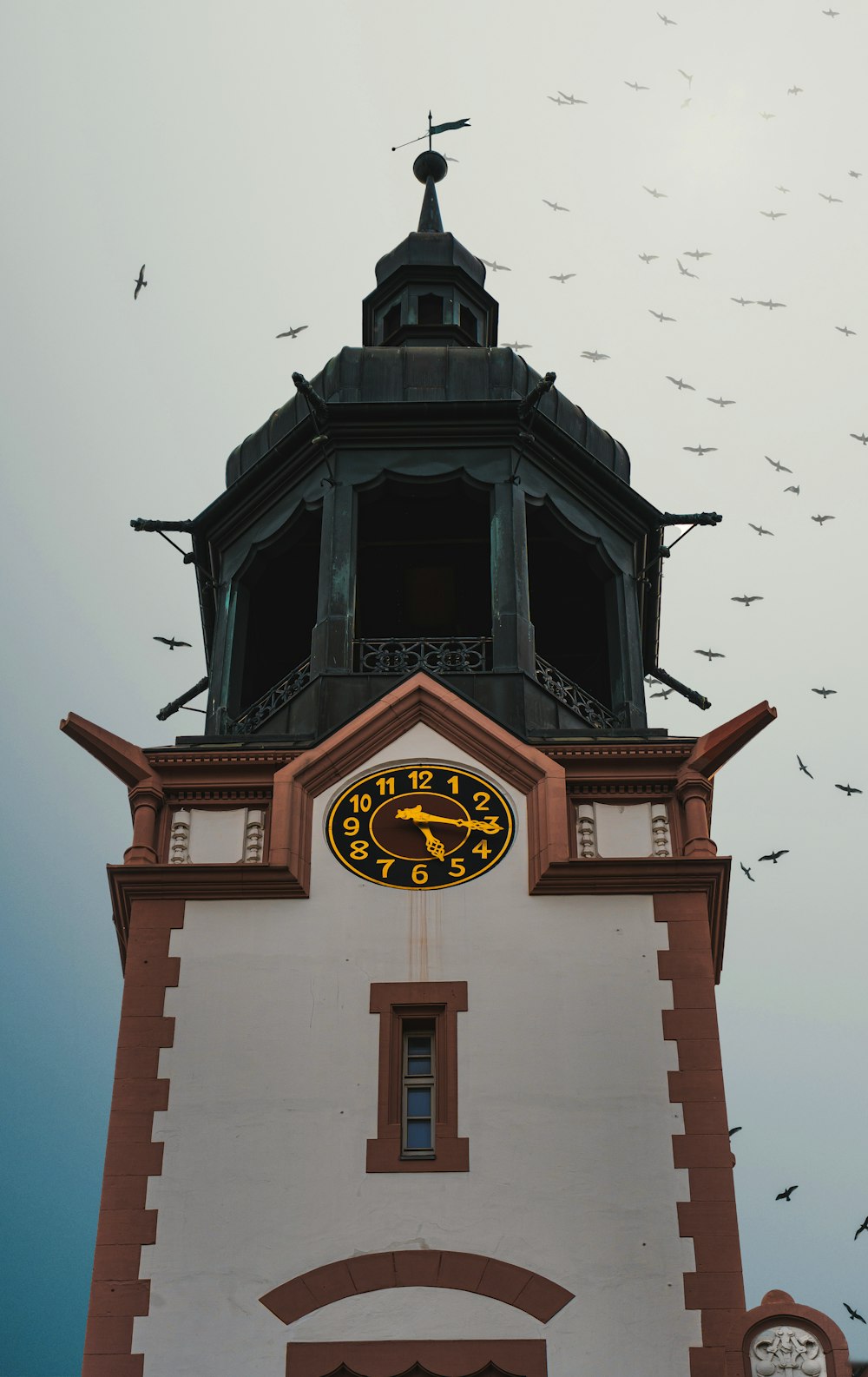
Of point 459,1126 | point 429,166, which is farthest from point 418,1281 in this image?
point 429,166

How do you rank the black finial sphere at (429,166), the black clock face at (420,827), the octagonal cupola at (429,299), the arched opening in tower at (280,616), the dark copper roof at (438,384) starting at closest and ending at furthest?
the black clock face at (420,827)
the dark copper roof at (438,384)
the arched opening in tower at (280,616)
the octagonal cupola at (429,299)
the black finial sphere at (429,166)

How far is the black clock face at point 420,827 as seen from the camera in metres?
23.7

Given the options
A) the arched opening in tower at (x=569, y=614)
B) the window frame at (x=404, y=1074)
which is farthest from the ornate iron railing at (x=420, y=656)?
the window frame at (x=404, y=1074)

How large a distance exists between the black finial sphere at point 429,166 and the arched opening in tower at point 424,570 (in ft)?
32.1

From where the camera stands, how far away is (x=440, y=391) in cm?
2898

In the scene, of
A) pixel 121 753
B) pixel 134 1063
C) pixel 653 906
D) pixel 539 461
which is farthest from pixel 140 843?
pixel 539 461

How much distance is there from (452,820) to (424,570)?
7090mm

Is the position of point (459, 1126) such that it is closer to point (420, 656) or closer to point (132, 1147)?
point (132, 1147)

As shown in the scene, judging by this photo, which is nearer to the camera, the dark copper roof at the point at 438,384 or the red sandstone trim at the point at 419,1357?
the red sandstone trim at the point at 419,1357

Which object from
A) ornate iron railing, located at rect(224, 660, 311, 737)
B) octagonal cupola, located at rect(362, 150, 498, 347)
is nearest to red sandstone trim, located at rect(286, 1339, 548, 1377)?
ornate iron railing, located at rect(224, 660, 311, 737)

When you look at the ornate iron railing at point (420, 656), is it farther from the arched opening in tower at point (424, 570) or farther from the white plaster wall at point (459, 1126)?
the arched opening in tower at point (424, 570)

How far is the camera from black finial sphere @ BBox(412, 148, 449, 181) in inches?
1505

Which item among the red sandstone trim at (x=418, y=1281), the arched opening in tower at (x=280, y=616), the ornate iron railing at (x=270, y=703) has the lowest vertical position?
the red sandstone trim at (x=418, y=1281)

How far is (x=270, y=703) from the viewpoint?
27.0 m
